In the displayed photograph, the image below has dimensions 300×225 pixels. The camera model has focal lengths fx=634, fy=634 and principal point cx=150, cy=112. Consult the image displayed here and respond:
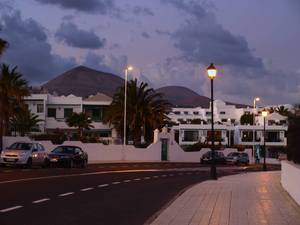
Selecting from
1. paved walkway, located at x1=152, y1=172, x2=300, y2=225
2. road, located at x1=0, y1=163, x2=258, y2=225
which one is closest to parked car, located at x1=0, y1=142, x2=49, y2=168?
road, located at x1=0, y1=163, x2=258, y2=225

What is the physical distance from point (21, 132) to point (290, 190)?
83193 mm

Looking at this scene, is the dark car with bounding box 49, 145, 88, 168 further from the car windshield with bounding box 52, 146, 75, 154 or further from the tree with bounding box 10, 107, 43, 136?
the tree with bounding box 10, 107, 43, 136

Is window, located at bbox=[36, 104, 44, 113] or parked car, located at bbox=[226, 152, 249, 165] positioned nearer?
parked car, located at bbox=[226, 152, 249, 165]

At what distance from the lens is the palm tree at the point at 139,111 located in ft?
275

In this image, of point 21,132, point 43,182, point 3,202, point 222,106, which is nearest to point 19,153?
point 43,182

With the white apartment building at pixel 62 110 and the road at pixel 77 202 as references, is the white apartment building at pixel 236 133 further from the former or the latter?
the road at pixel 77 202

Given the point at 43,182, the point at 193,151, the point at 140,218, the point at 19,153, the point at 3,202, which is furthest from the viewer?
the point at 193,151

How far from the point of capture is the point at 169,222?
43.9 ft

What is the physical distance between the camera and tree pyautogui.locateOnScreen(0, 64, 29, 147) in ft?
206

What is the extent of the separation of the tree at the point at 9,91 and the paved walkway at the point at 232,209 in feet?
142

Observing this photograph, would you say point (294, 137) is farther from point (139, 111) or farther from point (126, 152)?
point (139, 111)

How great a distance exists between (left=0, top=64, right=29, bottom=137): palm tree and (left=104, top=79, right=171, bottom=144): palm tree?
1953 cm

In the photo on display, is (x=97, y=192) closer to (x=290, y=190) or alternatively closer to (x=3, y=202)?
(x=3, y=202)

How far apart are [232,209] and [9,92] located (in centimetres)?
5040
